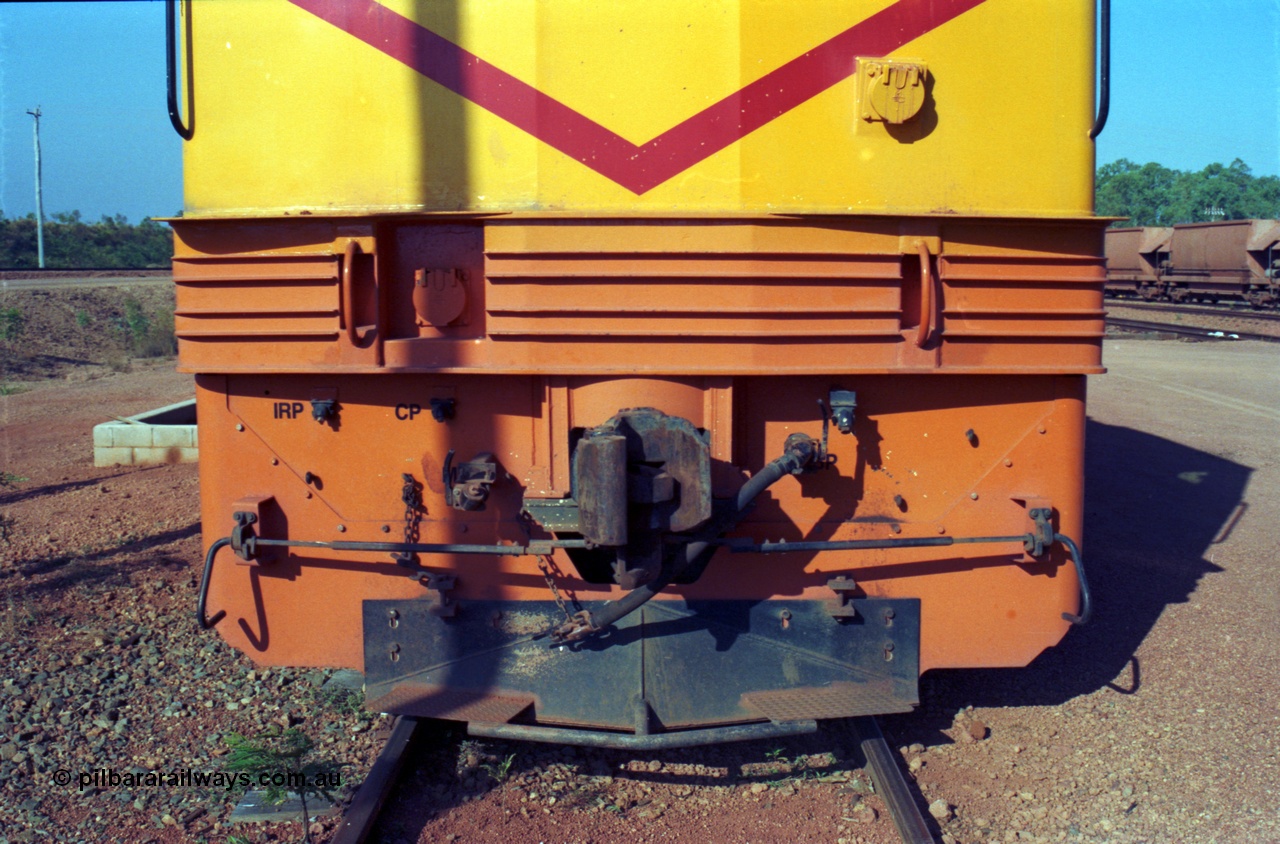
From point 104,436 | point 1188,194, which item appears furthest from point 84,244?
point 1188,194

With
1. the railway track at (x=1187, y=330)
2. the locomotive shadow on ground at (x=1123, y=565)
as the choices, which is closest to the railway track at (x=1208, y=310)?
the railway track at (x=1187, y=330)

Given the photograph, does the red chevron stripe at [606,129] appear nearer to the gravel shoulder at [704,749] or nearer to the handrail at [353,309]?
the handrail at [353,309]

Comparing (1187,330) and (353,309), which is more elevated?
(353,309)

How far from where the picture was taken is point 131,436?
8.62 metres

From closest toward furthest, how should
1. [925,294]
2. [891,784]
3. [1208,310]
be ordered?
1. [925,294]
2. [891,784]
3. [1208,310]

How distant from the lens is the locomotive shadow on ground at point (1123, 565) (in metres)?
4.42

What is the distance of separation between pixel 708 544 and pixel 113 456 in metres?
7.12

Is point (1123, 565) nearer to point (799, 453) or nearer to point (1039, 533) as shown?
point (1039, 533)

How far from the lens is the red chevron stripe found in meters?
3.12

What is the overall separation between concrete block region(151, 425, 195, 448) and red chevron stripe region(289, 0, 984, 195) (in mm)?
6302

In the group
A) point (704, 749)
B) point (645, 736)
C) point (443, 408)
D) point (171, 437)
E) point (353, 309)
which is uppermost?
point (353, 309)

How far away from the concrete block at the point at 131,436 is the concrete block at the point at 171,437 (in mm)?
48

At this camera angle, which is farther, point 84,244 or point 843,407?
point 84,244

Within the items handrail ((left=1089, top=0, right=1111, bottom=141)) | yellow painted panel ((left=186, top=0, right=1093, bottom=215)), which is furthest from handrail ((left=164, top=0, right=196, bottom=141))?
handrail ((left=1089, top=0, right=1111, bottom=141))
